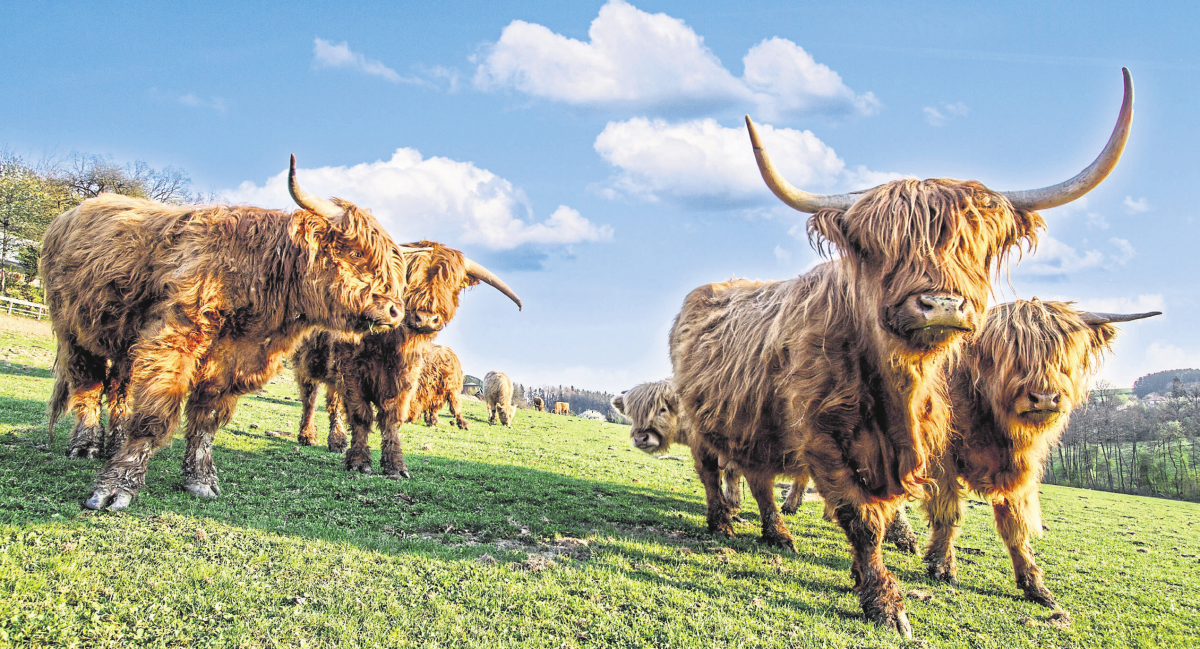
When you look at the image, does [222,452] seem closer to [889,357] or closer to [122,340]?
[122,340]

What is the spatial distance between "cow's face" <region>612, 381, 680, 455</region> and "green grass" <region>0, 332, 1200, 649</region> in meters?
0.96

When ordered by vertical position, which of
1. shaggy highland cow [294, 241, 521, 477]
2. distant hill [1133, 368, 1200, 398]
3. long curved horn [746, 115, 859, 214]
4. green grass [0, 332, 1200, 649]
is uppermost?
distant hill [1133, 368, 1200, 398]

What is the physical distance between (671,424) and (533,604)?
18.5ft

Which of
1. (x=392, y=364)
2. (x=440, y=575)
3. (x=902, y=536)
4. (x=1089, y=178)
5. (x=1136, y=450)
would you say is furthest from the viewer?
(x=1136, y=450)

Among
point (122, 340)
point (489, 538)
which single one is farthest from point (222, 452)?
point (489, 538)

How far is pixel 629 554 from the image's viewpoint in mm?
5441

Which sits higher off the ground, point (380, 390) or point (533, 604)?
point (380, 390)

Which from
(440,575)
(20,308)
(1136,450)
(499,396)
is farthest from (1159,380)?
(20,308)

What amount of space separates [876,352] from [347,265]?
445 cm

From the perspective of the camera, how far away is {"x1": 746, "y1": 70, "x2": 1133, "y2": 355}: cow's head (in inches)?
141

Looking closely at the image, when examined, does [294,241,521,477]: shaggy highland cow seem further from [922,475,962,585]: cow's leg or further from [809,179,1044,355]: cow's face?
[922,475,962,585]: cow's leg

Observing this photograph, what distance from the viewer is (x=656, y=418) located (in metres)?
9.29

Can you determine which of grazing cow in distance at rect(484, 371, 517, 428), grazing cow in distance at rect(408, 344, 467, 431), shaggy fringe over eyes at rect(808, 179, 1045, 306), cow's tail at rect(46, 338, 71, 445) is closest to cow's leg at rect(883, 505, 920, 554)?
shaggy fringe over eyes at rect(808, 179, 1045, 306)

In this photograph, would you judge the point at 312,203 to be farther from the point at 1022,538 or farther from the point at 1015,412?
the point at 1022,538
